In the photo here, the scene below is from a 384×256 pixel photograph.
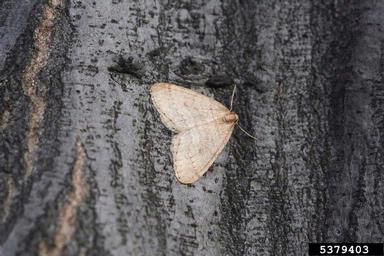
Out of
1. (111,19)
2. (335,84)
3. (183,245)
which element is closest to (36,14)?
(111,19)

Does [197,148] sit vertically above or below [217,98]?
below

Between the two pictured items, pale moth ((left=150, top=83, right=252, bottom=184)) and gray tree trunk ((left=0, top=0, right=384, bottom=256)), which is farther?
pale moth ((left=150, top=83, right=252, bottom=184))

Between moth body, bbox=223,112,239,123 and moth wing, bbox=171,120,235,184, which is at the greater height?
moth body, bbox=223,112,239,123

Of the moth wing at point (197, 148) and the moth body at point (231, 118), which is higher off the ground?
the moth body at point (231, 118)
